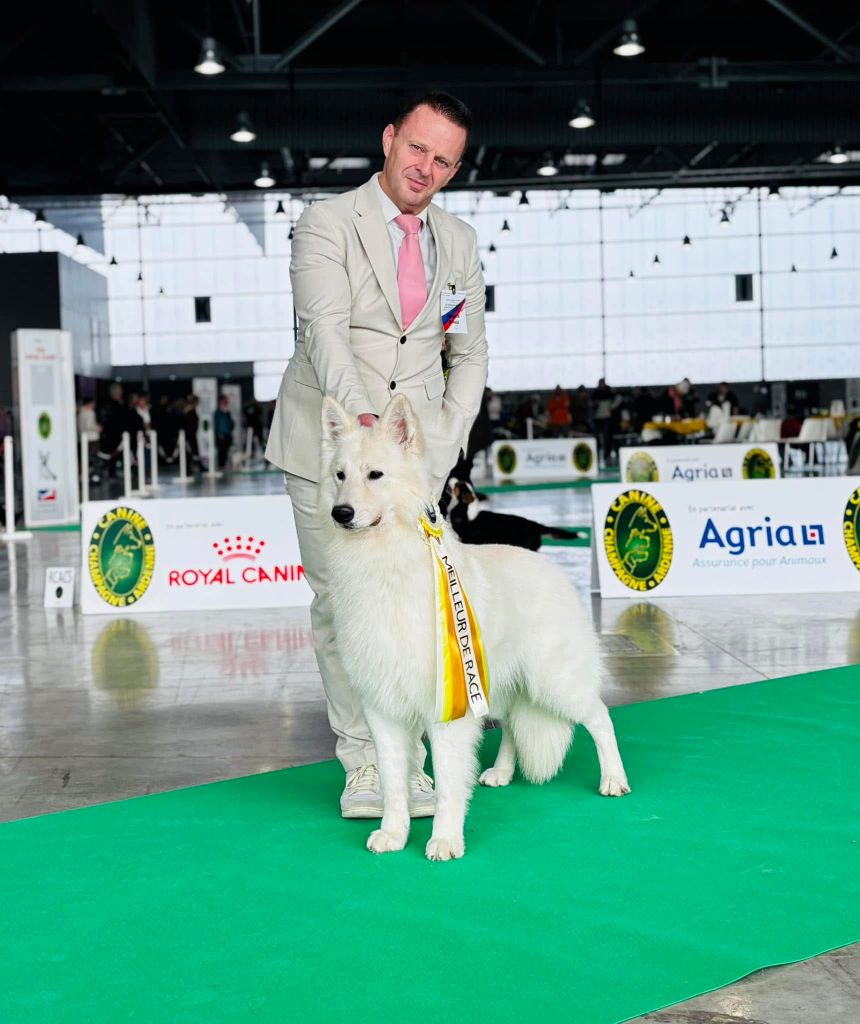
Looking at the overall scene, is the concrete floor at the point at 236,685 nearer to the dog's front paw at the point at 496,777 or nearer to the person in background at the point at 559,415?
the dog's front paw at the point at 496,777

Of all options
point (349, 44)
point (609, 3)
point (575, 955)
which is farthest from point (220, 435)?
point (575, 955)

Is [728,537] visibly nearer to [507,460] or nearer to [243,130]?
[243,130]

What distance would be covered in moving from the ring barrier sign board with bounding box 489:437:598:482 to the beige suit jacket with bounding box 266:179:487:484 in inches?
634

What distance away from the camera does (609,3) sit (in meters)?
17.1

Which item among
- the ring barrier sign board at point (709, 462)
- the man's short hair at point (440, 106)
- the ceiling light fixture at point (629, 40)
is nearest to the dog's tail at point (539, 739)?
the man's short hair at point (440, 106)

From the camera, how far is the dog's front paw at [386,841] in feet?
10.4

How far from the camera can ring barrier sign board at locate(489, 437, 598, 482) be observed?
19922 mm

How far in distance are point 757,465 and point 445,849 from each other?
36.8ft

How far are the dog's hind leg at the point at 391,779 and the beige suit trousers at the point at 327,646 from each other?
41cm

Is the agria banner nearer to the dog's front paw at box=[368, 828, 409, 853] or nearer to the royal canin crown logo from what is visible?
the royal canin crown logo

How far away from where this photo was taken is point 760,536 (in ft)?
26.0

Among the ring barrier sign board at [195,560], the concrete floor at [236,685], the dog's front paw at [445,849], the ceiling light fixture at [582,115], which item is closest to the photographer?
the concrete floor at [236,685]

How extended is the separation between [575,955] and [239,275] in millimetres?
32977

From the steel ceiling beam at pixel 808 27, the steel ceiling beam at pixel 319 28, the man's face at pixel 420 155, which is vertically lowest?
the man's face at pixel 420 155
